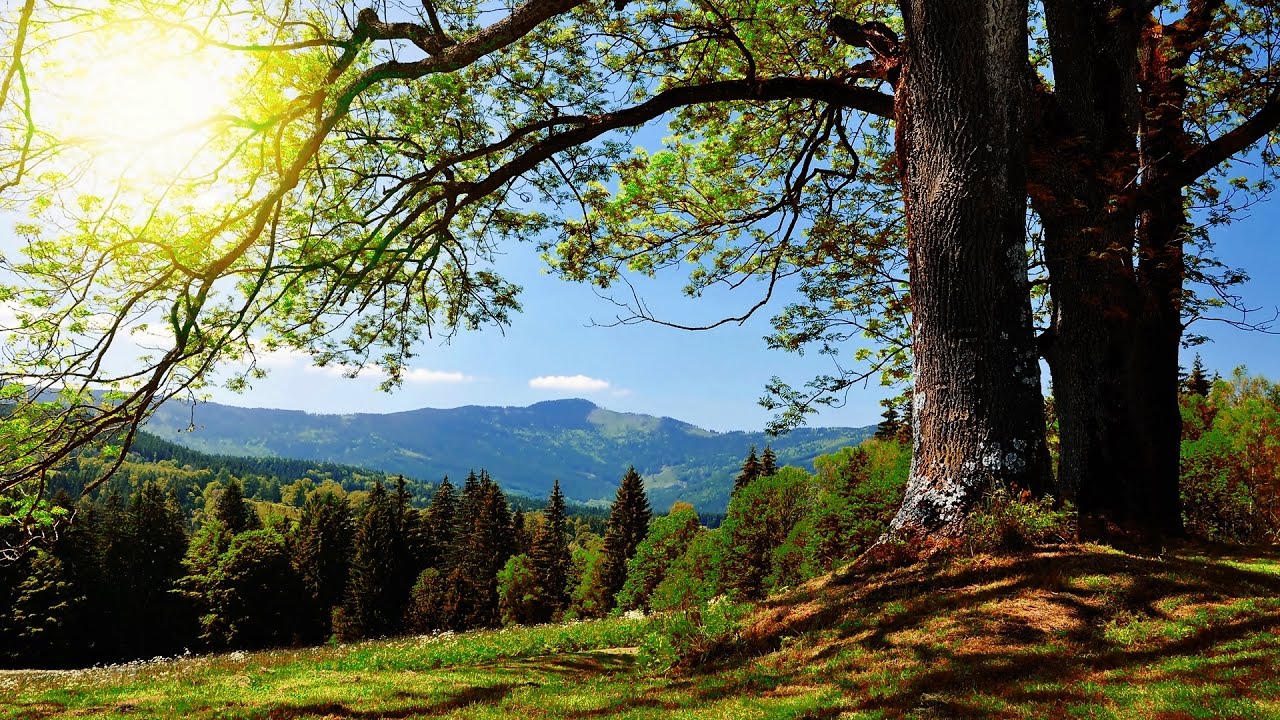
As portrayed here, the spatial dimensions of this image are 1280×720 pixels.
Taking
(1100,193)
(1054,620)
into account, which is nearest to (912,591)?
(1054,620)

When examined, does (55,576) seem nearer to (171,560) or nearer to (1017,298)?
(171,560)

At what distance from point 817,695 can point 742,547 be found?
37652 millimetres

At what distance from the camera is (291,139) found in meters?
8.50

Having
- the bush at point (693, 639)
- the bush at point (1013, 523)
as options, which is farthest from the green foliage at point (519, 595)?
the bush at point (1013, 523)

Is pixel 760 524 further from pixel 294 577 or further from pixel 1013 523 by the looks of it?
pixel 294 577

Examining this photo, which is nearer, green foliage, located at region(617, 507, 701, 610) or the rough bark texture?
the rough bark texture

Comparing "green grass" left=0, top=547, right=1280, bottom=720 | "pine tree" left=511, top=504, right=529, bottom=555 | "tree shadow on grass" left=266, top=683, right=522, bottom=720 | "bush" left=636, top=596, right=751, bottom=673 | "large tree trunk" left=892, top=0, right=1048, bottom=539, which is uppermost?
"large tree trunk" left=892, top=0, right=1048, bottom=539

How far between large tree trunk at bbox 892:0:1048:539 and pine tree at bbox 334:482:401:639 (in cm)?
7023

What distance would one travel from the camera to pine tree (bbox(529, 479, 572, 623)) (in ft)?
209

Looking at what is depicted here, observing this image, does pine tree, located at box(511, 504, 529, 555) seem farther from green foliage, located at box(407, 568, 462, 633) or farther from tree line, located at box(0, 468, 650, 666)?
green foliage, located at box(407, 568, 462, 633)

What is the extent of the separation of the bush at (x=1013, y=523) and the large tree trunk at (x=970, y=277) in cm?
14

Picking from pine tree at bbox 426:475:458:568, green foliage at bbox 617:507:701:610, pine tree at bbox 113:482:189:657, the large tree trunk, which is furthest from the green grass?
pine tree at bbox 426:475:458:568

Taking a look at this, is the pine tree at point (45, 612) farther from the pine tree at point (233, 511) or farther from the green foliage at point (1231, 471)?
the green foliage at point (1231, 471)

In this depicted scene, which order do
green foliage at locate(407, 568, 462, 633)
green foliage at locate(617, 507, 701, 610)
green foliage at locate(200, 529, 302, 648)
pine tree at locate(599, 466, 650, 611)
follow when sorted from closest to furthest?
green foliage at locate(617, 507, 701, 610) < green foliage at locate(200, 529, 302, 648) < pine tree at locate(599, 466, 650, 611) < green foliage at locate(407, 568, 462, 633)
